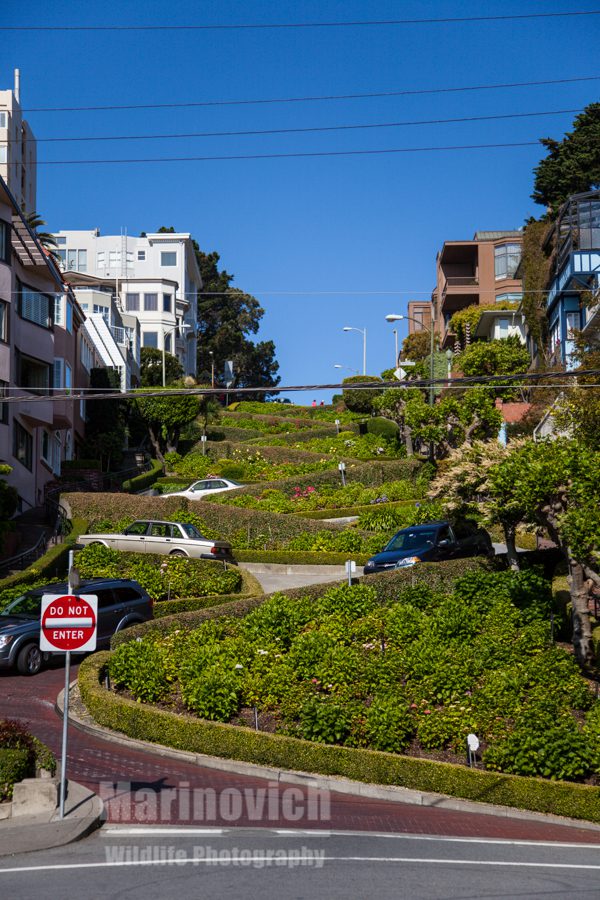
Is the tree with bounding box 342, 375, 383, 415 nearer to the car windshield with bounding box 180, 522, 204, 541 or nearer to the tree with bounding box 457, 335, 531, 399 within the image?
the tree with bounding box 457, 335, 531, 399

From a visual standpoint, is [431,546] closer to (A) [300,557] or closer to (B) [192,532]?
(A) [300,557]

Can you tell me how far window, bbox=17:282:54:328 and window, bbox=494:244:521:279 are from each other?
5020cm

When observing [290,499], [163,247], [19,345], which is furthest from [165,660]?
[163,247]

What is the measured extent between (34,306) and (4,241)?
4081 mm

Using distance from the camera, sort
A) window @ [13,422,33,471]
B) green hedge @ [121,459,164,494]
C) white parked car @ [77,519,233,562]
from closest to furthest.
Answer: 1. white parked car @ [77,519,233,562]
2. window @ [13,422,33,471]
3. green hedge @ [121,459,164,494]

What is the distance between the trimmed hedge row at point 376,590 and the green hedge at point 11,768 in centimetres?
810

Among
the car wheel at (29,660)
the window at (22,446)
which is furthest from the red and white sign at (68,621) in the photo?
the window at (22,446)

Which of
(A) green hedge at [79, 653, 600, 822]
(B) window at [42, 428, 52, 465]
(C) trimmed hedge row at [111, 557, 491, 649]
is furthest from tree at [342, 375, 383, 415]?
(A) green hedge at [79, 653, 600, 822]

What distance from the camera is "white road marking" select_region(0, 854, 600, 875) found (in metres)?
10.8

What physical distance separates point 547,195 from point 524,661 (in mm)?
55450

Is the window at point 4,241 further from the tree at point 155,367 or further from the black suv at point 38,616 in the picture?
the tree at point 155,367

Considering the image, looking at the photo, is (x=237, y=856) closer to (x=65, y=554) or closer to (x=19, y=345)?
(x=65, y=554)

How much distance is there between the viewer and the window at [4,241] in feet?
111

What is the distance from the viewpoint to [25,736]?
1381cm
